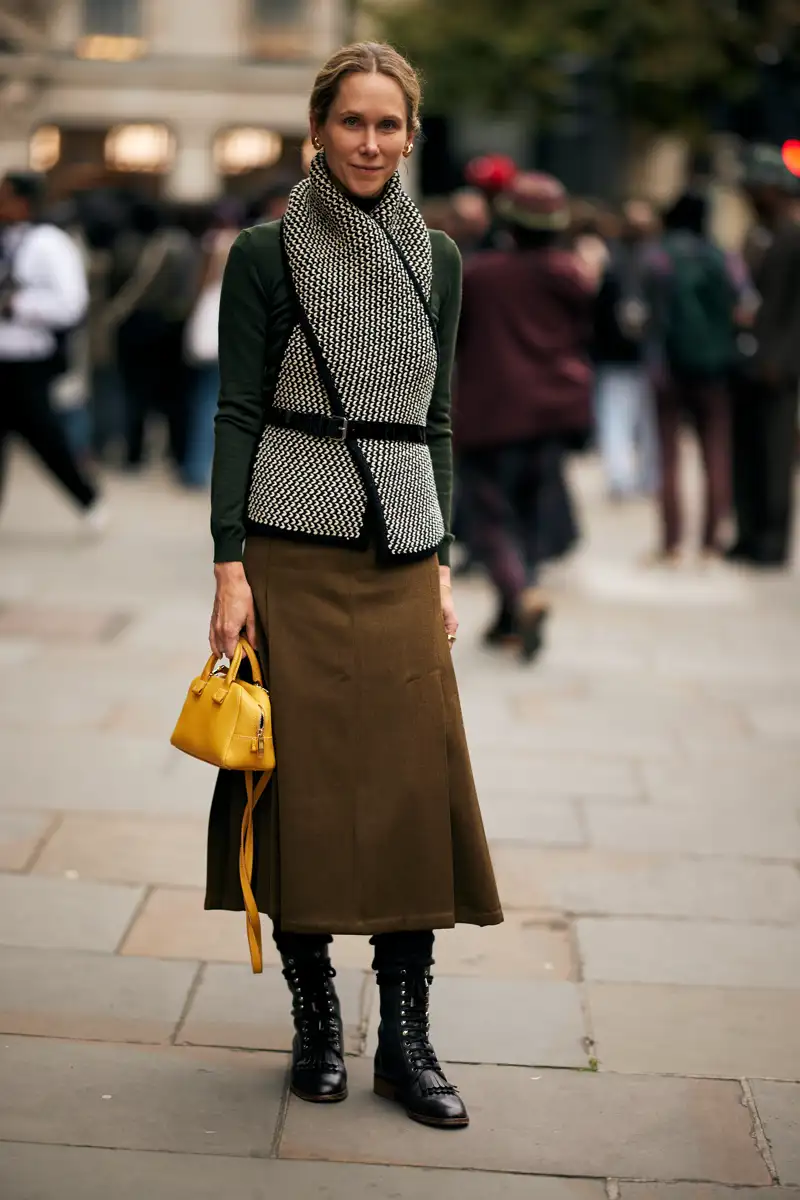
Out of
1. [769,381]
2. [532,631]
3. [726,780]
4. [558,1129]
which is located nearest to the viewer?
[558,1129]

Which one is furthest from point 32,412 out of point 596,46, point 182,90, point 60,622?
point 182,90

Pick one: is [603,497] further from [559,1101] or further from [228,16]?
[228,16]

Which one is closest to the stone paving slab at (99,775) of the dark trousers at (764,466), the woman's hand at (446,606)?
the woman's hand at (446,606)

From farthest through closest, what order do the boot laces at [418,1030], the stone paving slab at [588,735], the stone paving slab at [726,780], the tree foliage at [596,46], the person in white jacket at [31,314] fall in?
the tree foliage at [596,46], the person in white jacket at [31,314], the stone paving slab at [588,735], the stone paving slab at [726,780], the boot laces at [418,1030]

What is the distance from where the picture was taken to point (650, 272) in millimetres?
10023

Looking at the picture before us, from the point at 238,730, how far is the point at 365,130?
1074 mm

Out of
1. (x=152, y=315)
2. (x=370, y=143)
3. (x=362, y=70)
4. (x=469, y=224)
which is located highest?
(x=362, y=70)

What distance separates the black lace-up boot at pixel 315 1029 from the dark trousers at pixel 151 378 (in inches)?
380

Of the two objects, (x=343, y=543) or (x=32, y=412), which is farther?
(x=32, y=412)

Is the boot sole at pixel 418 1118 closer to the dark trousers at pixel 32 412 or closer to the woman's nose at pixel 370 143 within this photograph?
the woman's nose at pixel 370 143

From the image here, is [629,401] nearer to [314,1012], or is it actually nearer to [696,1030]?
[696,1030]

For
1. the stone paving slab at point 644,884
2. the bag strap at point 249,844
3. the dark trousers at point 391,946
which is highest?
the bag strap at point 249,844

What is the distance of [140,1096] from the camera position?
3.45 meters

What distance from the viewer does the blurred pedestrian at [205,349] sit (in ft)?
39.4
